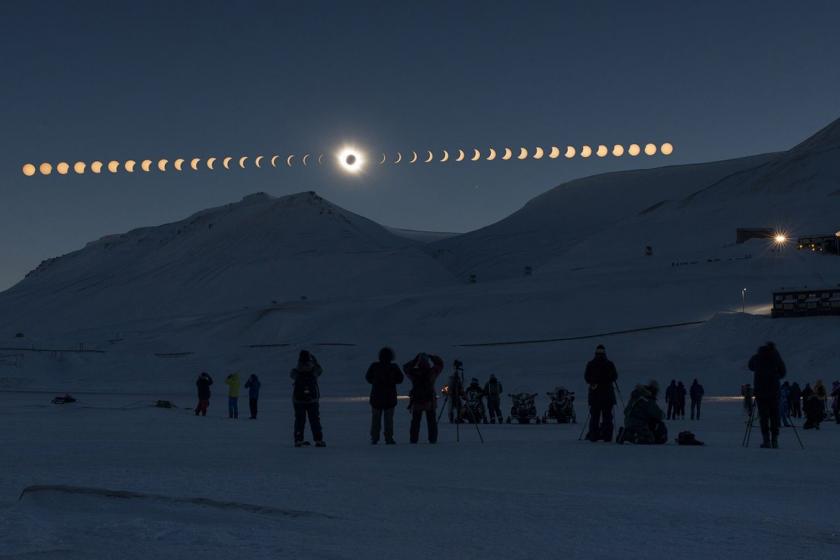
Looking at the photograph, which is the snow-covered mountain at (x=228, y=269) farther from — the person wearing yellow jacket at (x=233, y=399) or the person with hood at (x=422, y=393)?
the person with hood at (x=422, y=393)

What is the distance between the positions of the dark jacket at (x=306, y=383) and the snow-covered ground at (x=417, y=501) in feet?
2.61

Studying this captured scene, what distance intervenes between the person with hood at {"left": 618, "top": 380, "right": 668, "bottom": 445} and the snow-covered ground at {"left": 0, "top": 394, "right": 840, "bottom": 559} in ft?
3.02

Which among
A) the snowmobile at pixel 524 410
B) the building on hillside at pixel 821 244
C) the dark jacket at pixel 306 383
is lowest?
the snowmobile at pixel 524 410

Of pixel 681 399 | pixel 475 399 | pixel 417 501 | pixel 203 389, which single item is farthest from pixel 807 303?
pixel 417 501

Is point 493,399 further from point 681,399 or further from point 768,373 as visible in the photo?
point 768,373

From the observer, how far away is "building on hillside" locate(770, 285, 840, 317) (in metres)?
58.8

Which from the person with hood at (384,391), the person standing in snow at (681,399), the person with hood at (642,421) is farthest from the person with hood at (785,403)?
the person with hood at (384,391)

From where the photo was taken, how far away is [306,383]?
1536cm

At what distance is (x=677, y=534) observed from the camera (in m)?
7.18

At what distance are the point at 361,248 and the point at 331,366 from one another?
341 ft

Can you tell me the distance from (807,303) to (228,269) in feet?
351

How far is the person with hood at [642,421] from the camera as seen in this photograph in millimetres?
15875

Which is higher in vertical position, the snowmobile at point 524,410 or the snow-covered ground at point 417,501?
the snowmobile at point 524,410

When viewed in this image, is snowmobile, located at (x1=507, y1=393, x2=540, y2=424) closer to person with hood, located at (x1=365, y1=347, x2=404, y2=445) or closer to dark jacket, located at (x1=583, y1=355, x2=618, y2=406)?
dark jacket, located at (x1=583, y1=355, x2=618, y2=406)
